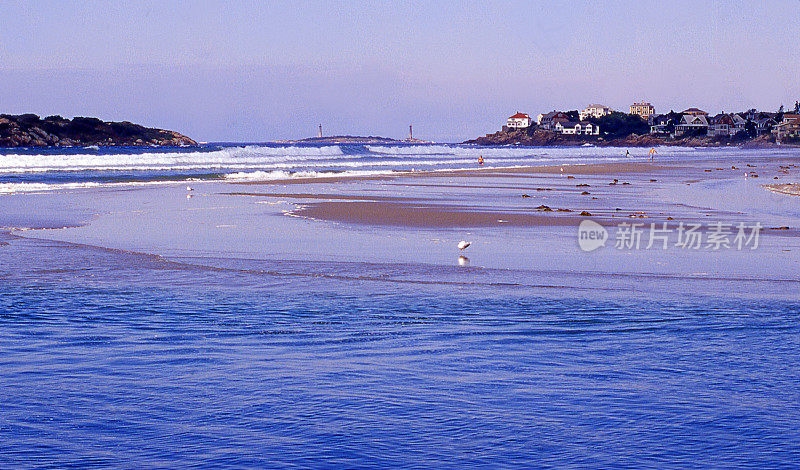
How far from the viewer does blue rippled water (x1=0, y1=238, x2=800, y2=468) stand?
16.8 feet

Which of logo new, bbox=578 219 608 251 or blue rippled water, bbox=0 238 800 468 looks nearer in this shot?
blue rippled water, bbox=0 238 800 468

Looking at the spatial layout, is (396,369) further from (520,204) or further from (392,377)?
(520,204)

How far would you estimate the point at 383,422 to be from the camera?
561 centimetres

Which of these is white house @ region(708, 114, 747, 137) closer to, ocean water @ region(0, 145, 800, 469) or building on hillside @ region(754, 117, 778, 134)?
building on hillside @ region(754, 117, 778, 134)

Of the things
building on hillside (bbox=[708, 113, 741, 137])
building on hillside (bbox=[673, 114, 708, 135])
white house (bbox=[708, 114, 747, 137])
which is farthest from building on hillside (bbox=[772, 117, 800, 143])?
building on hillside (bbox=[673, 114, 708, 135])

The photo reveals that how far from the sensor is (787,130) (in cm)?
16875

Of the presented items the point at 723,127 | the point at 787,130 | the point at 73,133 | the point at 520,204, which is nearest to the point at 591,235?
the point at 520,204

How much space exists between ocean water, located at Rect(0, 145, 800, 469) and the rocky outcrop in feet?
394

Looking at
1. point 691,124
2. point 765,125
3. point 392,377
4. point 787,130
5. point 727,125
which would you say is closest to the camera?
point 392,377

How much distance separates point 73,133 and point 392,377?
138 m

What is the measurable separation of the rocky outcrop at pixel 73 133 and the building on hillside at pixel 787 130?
392 ft

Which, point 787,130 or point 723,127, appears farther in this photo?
point 723,127

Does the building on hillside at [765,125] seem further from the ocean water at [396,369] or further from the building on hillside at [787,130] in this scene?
the ocean water at [396,369]

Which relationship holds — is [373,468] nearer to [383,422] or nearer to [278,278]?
[383,422]
